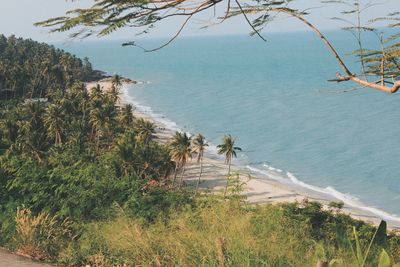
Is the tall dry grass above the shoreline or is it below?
above

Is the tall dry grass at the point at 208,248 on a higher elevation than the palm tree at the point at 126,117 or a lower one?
higher

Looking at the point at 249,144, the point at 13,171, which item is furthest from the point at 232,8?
the point at 249,144

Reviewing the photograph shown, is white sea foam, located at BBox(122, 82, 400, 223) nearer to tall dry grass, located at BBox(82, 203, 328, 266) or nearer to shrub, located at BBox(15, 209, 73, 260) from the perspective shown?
tall dry grass, located at BBox(82, 203, 328, 266)

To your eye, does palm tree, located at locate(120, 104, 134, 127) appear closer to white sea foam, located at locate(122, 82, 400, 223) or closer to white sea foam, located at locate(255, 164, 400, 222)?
white sea foam, located at locate(122, 82, 400, 223)

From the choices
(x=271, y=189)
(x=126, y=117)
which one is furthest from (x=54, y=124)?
(x=271, y=189)

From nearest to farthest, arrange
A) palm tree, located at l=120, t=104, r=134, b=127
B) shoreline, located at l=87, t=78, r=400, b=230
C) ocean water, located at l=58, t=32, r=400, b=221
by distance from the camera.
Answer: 1. shoreline, located at l=87, t=78, r=400, b=230
2. ocean water, located at l=58, t=32, r=400, b=221
3. palm tree, located at l=120, t=104, r=134, b=127

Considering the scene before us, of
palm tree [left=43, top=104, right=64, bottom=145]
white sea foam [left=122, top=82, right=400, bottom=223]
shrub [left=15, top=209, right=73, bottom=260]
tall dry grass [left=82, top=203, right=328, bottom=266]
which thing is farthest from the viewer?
palm tree [left=43, top=104, right=64, bottom=145]

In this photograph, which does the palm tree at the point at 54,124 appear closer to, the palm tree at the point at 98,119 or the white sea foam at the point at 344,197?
the palm tree at the point at 98,119

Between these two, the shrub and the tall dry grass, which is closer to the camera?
the tall dry grass

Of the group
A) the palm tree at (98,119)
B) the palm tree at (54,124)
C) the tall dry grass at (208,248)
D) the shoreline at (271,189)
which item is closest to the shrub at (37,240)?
the tall dry grass at (208,248)

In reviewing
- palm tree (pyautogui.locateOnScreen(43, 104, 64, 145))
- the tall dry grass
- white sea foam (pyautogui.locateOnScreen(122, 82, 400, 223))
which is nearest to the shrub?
the tall dry grass

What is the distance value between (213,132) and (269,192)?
27.4m

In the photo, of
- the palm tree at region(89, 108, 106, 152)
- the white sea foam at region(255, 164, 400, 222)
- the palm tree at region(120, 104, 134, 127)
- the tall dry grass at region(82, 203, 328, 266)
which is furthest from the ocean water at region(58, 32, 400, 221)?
the palm tree at region(89, 108, 106, 152)

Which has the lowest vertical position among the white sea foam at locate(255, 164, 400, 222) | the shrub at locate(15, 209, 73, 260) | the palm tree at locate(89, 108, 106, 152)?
the white sea foam at locate(255, 164, 400, 222)
